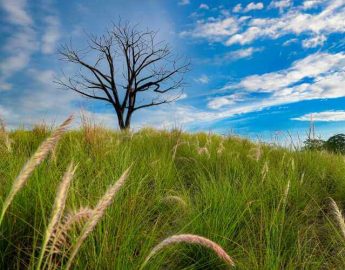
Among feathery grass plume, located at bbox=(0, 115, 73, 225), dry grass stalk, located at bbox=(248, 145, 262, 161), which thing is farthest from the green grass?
feathery grass plume, located at bbox=(0, 115, 73, 225)

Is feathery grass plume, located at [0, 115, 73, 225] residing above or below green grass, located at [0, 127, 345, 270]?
above

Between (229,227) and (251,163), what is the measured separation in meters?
3.05

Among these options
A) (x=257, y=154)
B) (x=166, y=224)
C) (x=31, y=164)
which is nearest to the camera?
(x=31, y=164)

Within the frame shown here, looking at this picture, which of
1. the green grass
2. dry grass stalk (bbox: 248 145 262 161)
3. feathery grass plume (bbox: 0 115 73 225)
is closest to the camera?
feathery grass plume (bbox: 0 115 73 225)

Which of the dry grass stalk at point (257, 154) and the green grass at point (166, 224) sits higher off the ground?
the dry grass stalk at point (257, 154)

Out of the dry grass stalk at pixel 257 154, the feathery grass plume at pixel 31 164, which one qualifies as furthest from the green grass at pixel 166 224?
the feathery grass plume at pixel 31 164

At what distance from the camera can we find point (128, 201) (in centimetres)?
285

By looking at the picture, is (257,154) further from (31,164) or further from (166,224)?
(31,164)

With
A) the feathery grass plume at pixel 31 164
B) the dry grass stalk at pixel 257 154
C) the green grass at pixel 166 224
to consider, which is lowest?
the green grass at pixel 166 224

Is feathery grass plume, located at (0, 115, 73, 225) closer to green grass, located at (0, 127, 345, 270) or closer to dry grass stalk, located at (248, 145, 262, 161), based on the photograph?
green grass, located at (0, 127, 345, 270)

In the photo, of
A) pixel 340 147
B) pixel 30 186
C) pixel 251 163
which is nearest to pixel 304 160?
pixel 251 163

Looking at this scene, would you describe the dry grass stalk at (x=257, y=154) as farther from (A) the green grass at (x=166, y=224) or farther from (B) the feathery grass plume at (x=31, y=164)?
(B) the feathery grass plume at (x=31, y=164)

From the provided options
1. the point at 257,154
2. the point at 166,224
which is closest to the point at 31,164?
the point at 166,224

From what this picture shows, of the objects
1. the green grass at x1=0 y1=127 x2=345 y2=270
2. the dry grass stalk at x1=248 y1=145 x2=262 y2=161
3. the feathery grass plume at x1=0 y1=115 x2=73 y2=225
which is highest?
the feathery grass plume at x1=0 y1=115 x2=73 y2=225
